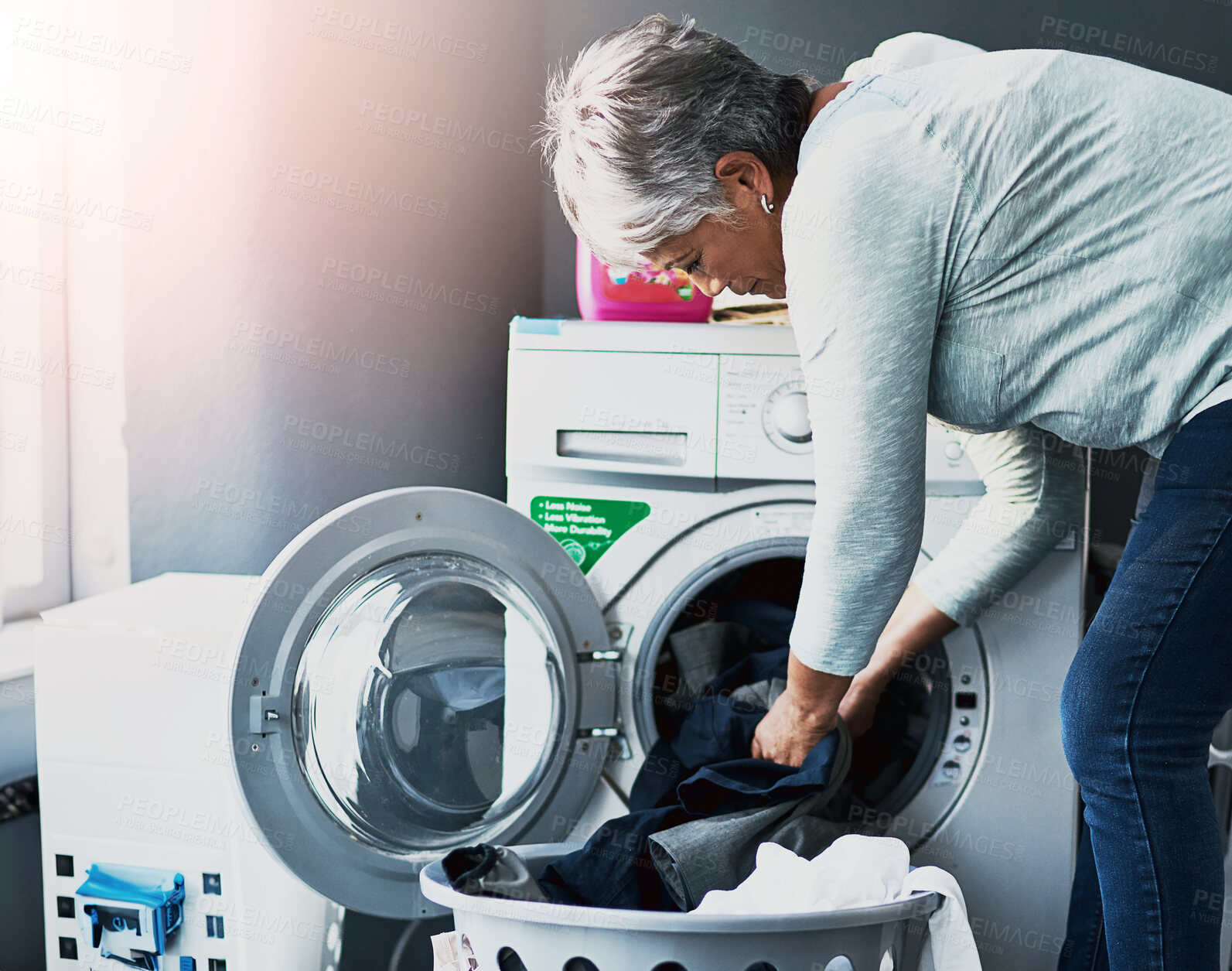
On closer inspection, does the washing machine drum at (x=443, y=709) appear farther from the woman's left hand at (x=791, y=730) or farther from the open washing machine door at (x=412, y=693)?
the woman's left hand at (x=791, y=730)

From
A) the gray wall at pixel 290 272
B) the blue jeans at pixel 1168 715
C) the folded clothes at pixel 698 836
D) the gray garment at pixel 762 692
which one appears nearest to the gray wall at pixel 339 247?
the gray wall at pixel 290 272

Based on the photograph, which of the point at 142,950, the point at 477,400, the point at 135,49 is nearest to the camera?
the point at 142,950

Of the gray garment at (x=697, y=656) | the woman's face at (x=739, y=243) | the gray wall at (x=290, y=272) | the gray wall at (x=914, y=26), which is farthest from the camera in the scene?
the gray wall at (x=914, y=26)

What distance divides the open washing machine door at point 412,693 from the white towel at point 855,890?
12.2 inches

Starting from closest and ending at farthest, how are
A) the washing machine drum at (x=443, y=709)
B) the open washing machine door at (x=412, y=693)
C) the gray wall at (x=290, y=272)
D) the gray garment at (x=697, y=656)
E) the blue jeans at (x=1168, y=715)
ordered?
the blue jeans at (x=1168, y=715)
the open washing machine door at (x=412, y=693)
the washing machine drum at (x=443, y=709)
the gray garment at (x=697, y=656)
the gray wall at (x=290, y=272)

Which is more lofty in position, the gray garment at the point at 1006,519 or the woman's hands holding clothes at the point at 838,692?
the gray garment at the point at 1006,519

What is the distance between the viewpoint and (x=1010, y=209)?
0.83m

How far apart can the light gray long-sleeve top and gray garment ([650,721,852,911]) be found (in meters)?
0.33

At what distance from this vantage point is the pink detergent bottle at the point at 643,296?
4.51 ft

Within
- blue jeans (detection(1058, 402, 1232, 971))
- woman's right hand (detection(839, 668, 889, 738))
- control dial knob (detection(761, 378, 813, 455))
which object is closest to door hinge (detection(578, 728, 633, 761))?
woman's right hand (detection(839, 668, 889, 738))

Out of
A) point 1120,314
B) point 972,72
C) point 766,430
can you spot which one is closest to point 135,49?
point 766,430

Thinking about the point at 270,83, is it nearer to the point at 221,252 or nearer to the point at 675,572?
the point at 221,252

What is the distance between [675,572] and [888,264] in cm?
53

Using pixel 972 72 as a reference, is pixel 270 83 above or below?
above
